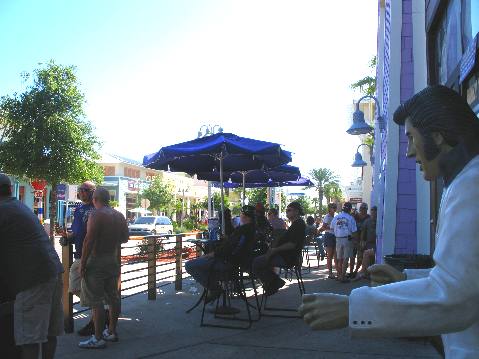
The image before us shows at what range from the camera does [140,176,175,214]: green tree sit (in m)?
58.0

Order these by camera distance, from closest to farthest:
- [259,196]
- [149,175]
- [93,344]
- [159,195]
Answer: [93,344]
[259,196]
[159,195]
[149,175]

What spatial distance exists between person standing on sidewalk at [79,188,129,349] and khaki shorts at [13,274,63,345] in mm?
1429

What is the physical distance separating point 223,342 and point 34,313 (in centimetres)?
243

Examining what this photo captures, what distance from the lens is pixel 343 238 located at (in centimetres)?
1051

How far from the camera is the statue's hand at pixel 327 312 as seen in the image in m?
1.15

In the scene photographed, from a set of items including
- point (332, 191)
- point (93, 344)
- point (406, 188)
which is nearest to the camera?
point (93, 344)

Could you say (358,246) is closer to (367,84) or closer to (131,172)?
(367,84)

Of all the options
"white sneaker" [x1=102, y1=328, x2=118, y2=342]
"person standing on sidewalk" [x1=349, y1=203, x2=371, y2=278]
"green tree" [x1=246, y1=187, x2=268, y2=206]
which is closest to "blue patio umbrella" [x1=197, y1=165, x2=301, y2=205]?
"person standing on sidewalk" [x1=349, y1=203, x2=371, y2=278]

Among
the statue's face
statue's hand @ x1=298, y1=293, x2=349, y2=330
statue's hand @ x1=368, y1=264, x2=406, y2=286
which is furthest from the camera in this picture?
statue's hand @ x1=368, y1=264, x2=406, y2=286

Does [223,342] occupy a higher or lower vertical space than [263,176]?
lower

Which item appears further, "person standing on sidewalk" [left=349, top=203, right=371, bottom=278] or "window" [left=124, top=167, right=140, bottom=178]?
"window" [left=124, top=167, right=140, bottom=178]

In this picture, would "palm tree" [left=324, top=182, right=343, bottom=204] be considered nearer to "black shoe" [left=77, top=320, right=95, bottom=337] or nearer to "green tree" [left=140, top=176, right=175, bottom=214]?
"green tree" [left=140, top=176, right=175, bottom=214]

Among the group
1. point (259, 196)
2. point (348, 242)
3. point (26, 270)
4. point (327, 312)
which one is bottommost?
point (348, 242)

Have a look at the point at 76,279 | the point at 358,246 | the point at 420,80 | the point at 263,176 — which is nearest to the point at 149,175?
the point at 263,176
